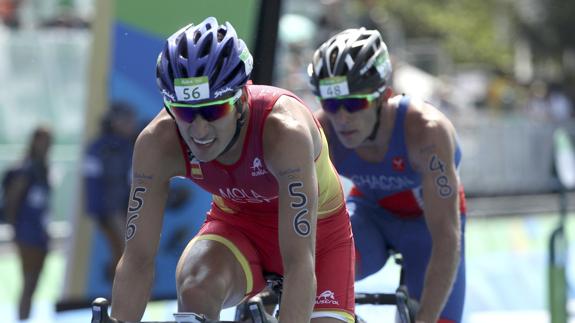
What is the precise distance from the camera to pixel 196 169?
4.53 m

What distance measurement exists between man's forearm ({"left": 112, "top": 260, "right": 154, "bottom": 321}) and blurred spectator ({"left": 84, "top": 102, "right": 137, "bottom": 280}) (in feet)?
22.2

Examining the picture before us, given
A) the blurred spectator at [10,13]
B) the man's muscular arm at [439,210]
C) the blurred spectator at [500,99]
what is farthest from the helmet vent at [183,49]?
the blurred spectator at [500,99]

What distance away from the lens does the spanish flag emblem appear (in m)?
4.49

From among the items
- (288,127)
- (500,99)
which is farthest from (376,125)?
(500,99)

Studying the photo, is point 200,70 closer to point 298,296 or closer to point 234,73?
point 234,73

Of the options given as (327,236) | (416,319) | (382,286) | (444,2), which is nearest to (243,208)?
(327,236)

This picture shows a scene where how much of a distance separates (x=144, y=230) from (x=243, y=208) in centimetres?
69

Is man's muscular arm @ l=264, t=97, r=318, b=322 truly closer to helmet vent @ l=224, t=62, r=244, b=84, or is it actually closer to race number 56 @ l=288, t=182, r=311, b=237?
race number 56 @ l=288, t=182, r=311, b=237

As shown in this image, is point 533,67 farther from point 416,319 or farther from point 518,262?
point 416,319

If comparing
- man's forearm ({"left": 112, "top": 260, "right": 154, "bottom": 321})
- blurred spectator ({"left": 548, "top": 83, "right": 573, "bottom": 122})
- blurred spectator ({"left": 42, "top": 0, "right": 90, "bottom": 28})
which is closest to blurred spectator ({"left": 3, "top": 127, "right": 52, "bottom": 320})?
blurred spectator ({"left": 42, "top": 0, "right": 90, "bottom": 28})

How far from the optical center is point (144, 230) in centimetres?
437

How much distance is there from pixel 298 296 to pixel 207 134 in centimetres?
67

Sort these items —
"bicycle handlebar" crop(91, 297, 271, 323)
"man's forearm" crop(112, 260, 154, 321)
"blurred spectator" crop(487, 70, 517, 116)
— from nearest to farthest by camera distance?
"bicycle handlebar" crop(91, 297, 271, 323)
"man's forearm" crop(112, 260, 154, 321)
"blurred spectator" crop(487, 70, 517, 116)

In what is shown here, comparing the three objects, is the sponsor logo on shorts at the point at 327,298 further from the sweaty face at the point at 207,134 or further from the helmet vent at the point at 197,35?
the helmet vent at the point at 197,35
